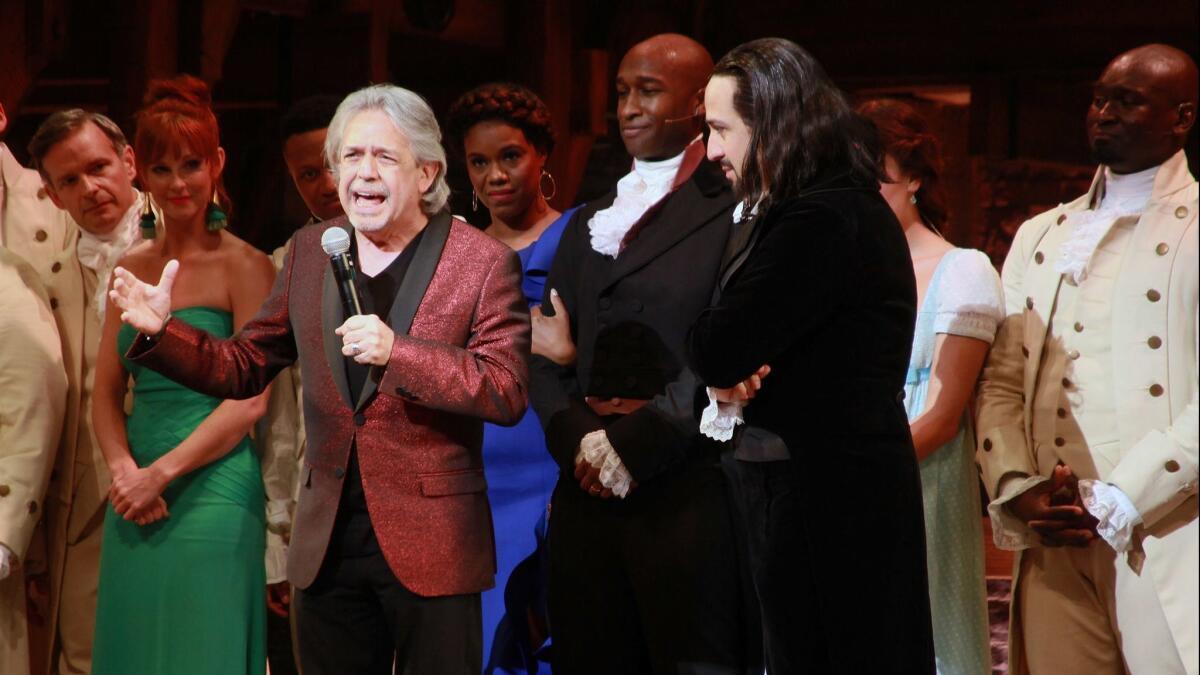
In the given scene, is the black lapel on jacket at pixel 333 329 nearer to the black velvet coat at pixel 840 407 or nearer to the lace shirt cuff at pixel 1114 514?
the black velvet coat at pixel 840 407

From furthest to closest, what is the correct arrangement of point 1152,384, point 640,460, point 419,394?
1. point 1152,384
2. point 640,460
3. point 419,394

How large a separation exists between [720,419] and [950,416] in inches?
40.7

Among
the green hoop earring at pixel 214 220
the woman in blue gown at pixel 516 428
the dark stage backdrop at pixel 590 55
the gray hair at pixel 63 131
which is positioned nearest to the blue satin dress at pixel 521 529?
the woman in blue gown at pixel 516 428

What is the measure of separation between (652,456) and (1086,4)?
15.7ft

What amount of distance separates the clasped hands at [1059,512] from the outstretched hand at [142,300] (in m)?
2.00

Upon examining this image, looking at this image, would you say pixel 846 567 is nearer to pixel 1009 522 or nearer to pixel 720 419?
pixel 720 419

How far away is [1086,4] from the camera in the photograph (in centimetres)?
721

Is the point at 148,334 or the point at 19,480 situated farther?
the point at 19,480

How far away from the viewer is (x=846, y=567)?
2.85m

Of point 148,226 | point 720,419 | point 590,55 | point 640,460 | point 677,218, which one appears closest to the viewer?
point 720,419

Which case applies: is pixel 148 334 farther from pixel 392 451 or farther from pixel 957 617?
pixel 957 617

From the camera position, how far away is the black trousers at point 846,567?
2848mm

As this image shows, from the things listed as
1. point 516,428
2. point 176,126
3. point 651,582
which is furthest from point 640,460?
point 176,126

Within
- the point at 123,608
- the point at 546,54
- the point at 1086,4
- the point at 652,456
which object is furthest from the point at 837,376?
the point at 1086,4
